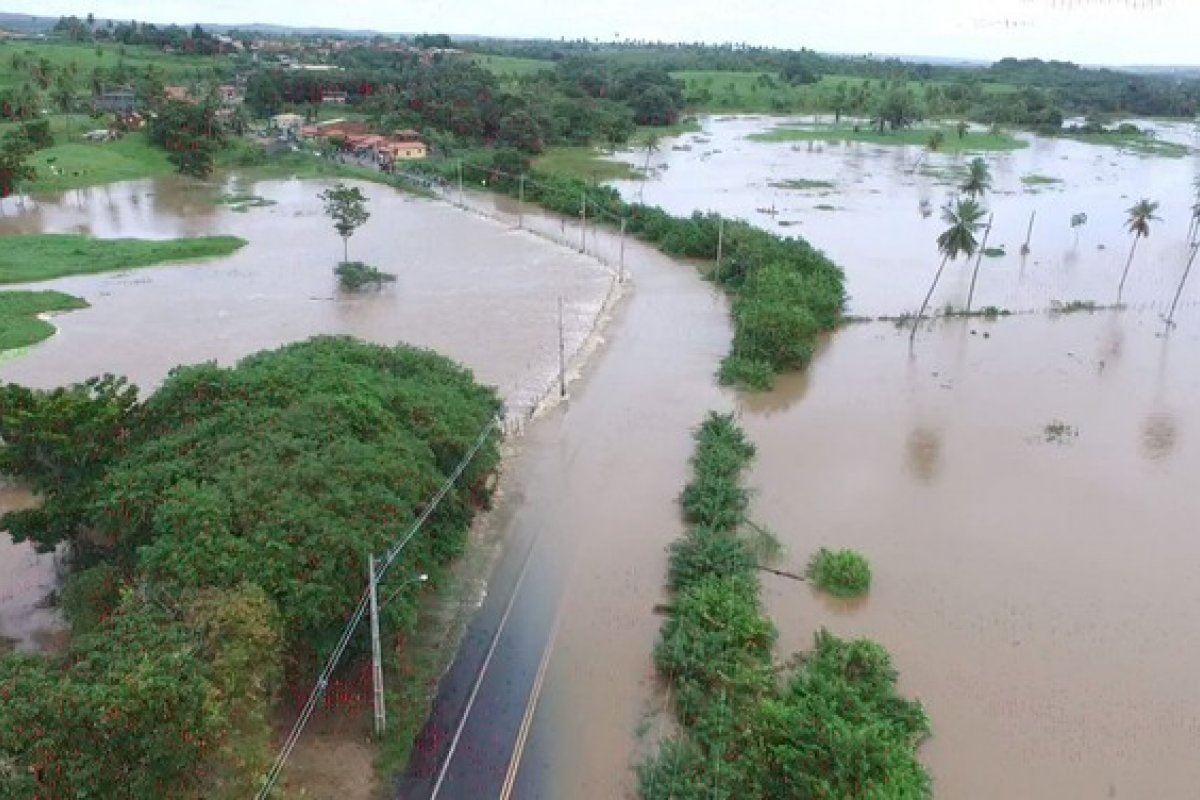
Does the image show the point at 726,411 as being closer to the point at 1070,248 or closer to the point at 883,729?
the point at 883,729

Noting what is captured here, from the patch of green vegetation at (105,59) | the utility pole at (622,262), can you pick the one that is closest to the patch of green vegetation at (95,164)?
the patch of green vegetation at (105,59)

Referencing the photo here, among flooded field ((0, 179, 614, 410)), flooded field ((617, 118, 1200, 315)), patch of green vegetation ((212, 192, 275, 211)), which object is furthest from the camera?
patch of green vegetation ((212, 192, 275, 211))

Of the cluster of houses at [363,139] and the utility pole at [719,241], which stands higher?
the cluster of houses at [363,139]

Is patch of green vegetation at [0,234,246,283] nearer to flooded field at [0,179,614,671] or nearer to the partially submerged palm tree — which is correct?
flooded field at [0,179,614,671]

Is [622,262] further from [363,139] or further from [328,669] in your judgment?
[363,139]

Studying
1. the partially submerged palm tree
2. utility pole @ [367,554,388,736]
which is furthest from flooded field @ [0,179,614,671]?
the partially submerged palm tree

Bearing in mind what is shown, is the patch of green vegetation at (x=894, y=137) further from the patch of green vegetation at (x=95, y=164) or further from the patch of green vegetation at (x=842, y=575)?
the patch of green vegetation at (x=842, y=575)
